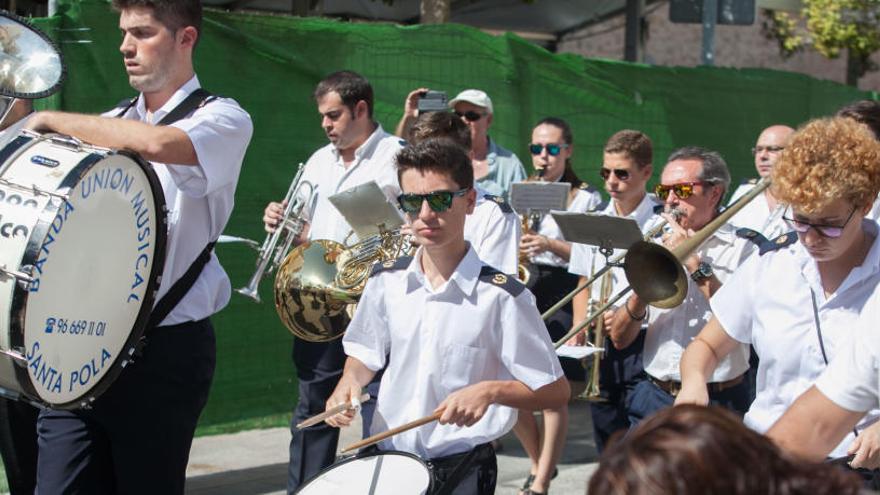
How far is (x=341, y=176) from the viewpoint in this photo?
5898 mm

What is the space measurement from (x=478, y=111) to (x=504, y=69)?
1.11m

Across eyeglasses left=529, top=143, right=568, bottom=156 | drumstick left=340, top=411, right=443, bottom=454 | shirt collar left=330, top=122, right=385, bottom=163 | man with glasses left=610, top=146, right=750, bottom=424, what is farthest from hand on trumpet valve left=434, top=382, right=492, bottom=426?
eyeglasses left=529, top=143, right=568, bottom=156

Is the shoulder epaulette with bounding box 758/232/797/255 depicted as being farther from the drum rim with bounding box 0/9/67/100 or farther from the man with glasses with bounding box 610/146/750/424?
the drum rim with bounding box 0/9/67/100

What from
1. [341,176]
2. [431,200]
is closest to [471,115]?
[341,176]

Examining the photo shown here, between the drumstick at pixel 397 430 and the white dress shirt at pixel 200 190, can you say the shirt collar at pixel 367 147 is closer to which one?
the white dress shirt at pixel 200 190

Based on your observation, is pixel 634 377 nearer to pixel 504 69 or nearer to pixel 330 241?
pixel 330 241

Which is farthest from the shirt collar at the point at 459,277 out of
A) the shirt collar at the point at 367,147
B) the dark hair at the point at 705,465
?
the dark hair at the point at 705,465

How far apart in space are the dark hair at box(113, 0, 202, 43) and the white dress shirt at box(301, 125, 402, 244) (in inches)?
74.1

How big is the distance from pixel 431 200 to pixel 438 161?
0.48 ft

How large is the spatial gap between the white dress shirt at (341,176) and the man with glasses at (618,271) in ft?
3.03

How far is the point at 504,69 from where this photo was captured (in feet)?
26.5

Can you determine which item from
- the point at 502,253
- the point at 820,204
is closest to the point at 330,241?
the point at 502,253

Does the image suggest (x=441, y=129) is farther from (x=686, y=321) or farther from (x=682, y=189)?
(x=686, y=321)

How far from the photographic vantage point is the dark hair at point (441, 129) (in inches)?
217
